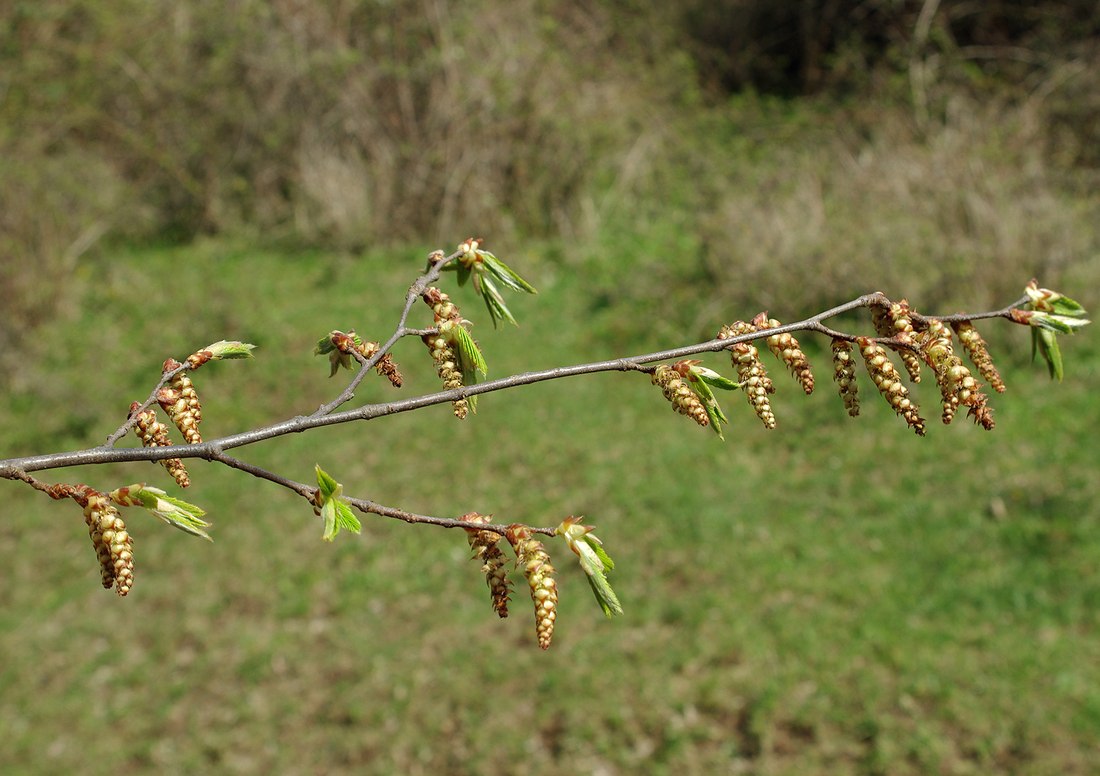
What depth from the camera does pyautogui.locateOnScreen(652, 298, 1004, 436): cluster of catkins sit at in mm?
1088

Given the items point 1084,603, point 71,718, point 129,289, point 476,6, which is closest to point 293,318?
point 129,289

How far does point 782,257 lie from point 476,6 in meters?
4.51

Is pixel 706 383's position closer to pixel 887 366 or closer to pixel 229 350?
pixel 887 366

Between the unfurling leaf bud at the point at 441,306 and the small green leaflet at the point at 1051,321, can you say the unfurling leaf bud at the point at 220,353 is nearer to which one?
the unfurling leaf bud at the point at 441,306

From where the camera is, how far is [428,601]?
212 inches

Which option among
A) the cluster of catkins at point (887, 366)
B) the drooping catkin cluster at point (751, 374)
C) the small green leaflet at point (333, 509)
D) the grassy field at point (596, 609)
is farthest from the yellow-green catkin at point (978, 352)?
the grassy field at point (596, 609)

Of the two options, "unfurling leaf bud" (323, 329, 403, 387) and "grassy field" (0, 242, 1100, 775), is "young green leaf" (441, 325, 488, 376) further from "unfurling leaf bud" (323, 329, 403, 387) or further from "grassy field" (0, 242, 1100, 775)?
"grassy field" (0, 242, 1100, 775)

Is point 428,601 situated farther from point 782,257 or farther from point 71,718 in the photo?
point 782,257

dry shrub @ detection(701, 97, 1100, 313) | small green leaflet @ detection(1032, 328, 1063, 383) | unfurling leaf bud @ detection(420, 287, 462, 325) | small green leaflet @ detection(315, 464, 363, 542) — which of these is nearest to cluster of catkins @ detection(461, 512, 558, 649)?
small green leaflet @ detection(315, 464, 363, 542)

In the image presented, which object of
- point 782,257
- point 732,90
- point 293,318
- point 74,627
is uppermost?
point 732,90

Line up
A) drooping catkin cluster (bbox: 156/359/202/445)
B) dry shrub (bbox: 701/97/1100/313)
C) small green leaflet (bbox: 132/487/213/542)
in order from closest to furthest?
small green leaflet (bbox: 132/487/213/542) → drooping catkin cluster (bbox: 156/359/202/445) → dry shrub (bbox: 701/97/1100/313)

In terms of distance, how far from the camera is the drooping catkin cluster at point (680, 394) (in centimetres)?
110

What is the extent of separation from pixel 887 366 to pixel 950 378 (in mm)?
71

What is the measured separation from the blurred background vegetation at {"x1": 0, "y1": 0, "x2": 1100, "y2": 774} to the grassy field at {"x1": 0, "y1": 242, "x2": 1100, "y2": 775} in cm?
2
